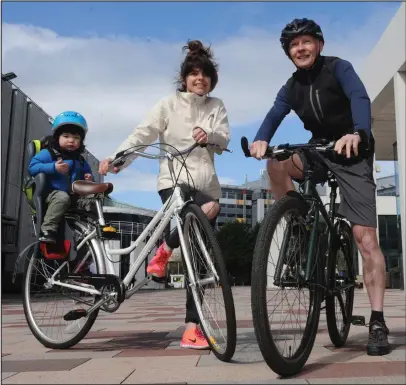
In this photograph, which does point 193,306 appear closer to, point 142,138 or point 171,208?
point 171,208

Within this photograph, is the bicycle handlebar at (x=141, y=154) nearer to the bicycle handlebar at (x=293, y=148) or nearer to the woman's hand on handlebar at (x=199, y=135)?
the woman's hand on handlebar at (x=199, y=135)

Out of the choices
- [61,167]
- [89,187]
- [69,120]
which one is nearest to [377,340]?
[89,187]

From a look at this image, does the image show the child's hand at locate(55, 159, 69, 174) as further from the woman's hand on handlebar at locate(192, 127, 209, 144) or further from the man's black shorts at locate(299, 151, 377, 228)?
the man's black shorts at locate(299, 151, 377, 228)

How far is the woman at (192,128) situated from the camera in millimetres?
3625

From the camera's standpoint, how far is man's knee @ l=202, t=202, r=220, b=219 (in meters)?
3.61

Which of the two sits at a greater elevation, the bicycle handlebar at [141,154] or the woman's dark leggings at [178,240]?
the bicycle handlebar at [141,154]

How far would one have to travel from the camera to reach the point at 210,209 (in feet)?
11.9

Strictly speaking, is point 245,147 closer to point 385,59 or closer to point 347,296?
point 347,296

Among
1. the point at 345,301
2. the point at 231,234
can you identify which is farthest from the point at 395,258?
the point at 231,234

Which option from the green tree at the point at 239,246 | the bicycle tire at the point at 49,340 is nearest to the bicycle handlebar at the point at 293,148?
the bicycle tire at the point at 49,340

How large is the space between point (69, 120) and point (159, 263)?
1299 mm

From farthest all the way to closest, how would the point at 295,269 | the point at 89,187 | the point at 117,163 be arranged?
the point at 89,187
the point at 117,163
the point at 295,269

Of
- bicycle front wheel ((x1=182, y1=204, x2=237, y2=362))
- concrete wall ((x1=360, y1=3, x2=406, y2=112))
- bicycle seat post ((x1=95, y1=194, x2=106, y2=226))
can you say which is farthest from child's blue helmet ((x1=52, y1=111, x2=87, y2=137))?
concrete wall ((x1=360, y1=3, x2=406, y2=112))

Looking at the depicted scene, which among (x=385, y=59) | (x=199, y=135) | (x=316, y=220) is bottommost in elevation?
(x=316, y=220)
